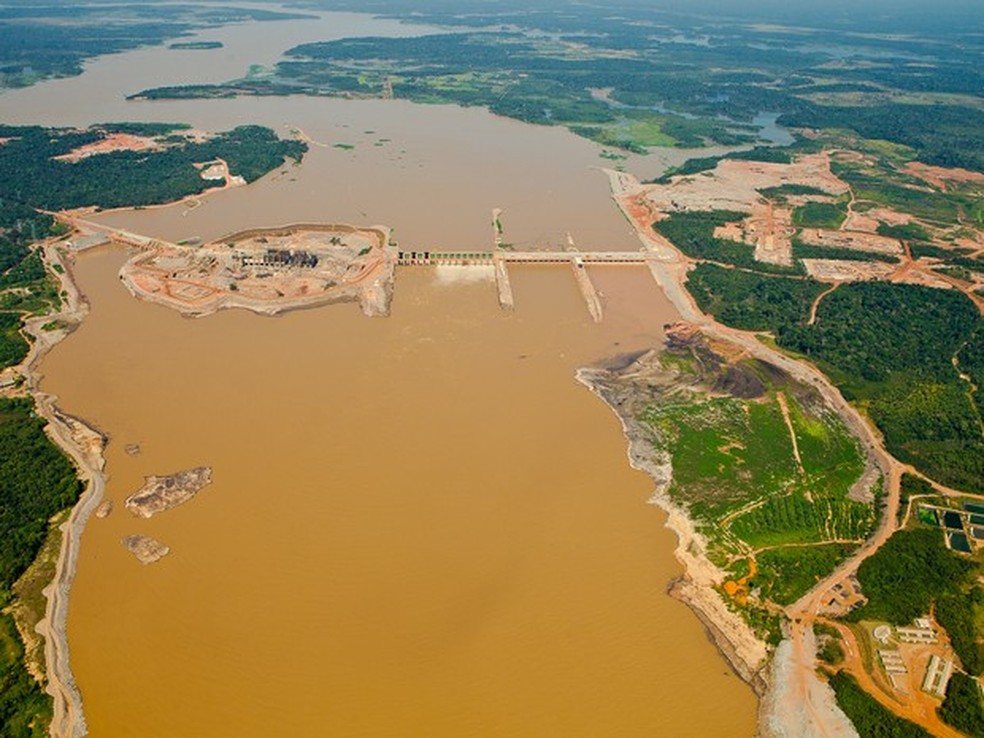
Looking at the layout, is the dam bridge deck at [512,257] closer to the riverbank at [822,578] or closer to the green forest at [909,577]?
the riverbank at [822,578]

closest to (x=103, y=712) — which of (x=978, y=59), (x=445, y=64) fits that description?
(x=445, y=64)

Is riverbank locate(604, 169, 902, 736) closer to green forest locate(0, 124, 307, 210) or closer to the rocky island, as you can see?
the rocky island

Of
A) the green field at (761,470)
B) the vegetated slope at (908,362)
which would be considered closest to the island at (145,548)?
the green field at (761,470)

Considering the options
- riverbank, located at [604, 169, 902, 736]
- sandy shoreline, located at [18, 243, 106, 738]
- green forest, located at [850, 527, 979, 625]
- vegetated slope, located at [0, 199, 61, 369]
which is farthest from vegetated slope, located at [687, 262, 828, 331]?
vegetated slope, located at [0, 199, 61, 369]

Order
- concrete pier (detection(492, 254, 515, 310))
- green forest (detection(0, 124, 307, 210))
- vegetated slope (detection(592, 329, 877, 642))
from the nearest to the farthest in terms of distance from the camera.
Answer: vegetated slope (detection(592, 329, 877, 642)), concrete pier (detection(492, 254, 515, 310)), green forest (detection(0, 124, 307, 210))

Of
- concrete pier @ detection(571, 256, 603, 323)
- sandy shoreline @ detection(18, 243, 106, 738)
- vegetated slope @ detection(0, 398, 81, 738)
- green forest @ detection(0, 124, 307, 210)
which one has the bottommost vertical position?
green forest @ detection(0, 124, 307, 210)

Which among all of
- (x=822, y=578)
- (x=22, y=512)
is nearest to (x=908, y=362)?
(x=822, y=578)

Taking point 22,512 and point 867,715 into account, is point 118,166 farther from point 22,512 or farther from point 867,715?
point 867,715
